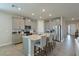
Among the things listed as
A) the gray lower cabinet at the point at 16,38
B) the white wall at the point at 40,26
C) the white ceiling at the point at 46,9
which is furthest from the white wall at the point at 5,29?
the white wall at the point at 40,26

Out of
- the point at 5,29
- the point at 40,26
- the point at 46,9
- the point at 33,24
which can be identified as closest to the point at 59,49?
the point at 40,26

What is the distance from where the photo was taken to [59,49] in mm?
3043

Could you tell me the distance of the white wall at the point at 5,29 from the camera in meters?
2.72

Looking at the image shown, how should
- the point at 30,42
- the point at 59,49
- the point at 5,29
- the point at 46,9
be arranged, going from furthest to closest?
1. the point at 30,42
2. the point at 59,49
3. the point at 5,29
4. the point at 46,9

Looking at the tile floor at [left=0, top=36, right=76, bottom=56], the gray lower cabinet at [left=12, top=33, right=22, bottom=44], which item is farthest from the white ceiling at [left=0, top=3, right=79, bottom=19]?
the tile floor at [left=0, top=36, right=76, bottom=56]

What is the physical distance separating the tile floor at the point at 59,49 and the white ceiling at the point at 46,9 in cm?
71

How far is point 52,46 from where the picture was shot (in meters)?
3.32

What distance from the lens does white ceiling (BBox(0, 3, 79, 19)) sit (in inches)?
98.6

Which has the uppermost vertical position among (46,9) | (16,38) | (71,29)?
(46,9)

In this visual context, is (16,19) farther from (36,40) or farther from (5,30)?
(36,40)

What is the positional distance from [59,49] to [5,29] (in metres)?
1.62

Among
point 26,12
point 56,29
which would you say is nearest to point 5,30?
point 26,12

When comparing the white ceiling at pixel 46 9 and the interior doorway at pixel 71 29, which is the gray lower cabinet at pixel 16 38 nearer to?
the white ceiling at pixel 46 9

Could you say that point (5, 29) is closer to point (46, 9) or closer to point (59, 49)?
point (46, 9)
